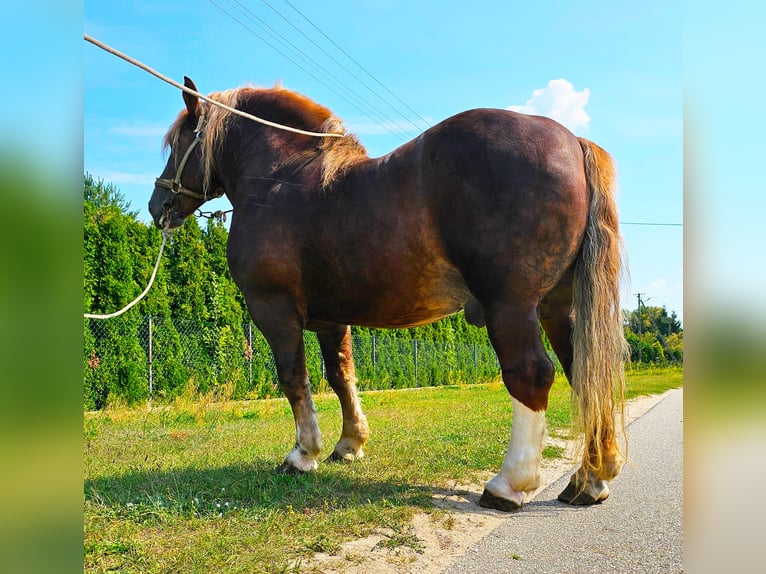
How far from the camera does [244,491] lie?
3553 millimetres

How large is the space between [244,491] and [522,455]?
1.71m

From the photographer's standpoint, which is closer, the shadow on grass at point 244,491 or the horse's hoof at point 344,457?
the shadow on grass at point 244,491

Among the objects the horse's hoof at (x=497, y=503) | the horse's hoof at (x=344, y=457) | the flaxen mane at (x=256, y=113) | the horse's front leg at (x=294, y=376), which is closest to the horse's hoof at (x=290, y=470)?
the horse's front leg at (x=294, y=376)

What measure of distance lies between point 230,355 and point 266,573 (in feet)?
33.3

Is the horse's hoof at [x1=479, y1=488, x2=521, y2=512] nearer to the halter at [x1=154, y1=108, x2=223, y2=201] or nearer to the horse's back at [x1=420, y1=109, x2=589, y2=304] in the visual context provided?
the horse's back at [x1=420, y1=109, x2=589, y2=304]

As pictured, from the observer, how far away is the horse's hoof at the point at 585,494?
3527mm

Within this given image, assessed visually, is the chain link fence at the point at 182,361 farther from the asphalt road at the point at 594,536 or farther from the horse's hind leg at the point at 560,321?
the asphalt road at the point at 594,536

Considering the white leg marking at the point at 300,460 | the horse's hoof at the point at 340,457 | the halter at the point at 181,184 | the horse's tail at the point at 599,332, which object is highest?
the halter at the point at 181,184

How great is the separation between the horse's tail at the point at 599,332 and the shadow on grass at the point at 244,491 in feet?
3.54

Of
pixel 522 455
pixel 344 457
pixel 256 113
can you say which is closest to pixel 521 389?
pixel 522 455

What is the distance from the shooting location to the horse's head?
4.84 metres

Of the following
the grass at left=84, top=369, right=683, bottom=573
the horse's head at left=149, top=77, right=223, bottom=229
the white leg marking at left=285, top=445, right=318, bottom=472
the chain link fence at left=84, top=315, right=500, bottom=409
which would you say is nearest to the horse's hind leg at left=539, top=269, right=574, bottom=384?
the grass at left=84, top=369, right=683, bottom=573

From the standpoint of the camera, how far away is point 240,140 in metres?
4.77
